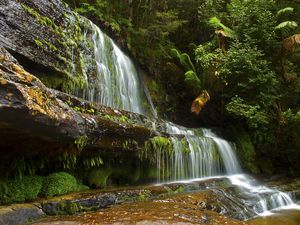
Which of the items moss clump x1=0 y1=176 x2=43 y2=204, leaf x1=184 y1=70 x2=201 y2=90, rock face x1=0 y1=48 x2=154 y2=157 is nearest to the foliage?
leaf x1=184 y1=70 x2=201 y2=90

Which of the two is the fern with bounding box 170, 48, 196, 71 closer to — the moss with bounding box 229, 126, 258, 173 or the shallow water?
the moss with bounding box 229, 126, 258, 173

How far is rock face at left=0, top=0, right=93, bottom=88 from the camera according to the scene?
6.52 meters

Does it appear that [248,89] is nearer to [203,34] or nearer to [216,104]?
[216,104]

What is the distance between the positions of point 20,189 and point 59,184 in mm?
778

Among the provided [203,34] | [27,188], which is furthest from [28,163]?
[203,34]

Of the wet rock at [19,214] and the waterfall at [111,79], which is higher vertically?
the waterfall at [111,79]

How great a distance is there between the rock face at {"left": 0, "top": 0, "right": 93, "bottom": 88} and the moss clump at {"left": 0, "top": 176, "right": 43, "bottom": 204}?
8.88 feet

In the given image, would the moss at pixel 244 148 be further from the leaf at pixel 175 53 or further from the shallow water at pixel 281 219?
the shallow water at pixel 281 219

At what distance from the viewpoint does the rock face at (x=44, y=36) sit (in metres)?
6.52

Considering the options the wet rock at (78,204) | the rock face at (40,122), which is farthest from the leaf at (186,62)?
the wet rock at (78,204)

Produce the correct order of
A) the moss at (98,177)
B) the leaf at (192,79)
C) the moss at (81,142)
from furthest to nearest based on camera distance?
the leaf at (192,79) → the moss at (98,177) → the moss at (81,142)

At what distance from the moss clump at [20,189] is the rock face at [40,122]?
0.51m

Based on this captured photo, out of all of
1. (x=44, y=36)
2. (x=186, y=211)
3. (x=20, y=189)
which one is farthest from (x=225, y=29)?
(x=20, y=189)

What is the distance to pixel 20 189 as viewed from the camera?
16.9 ft
